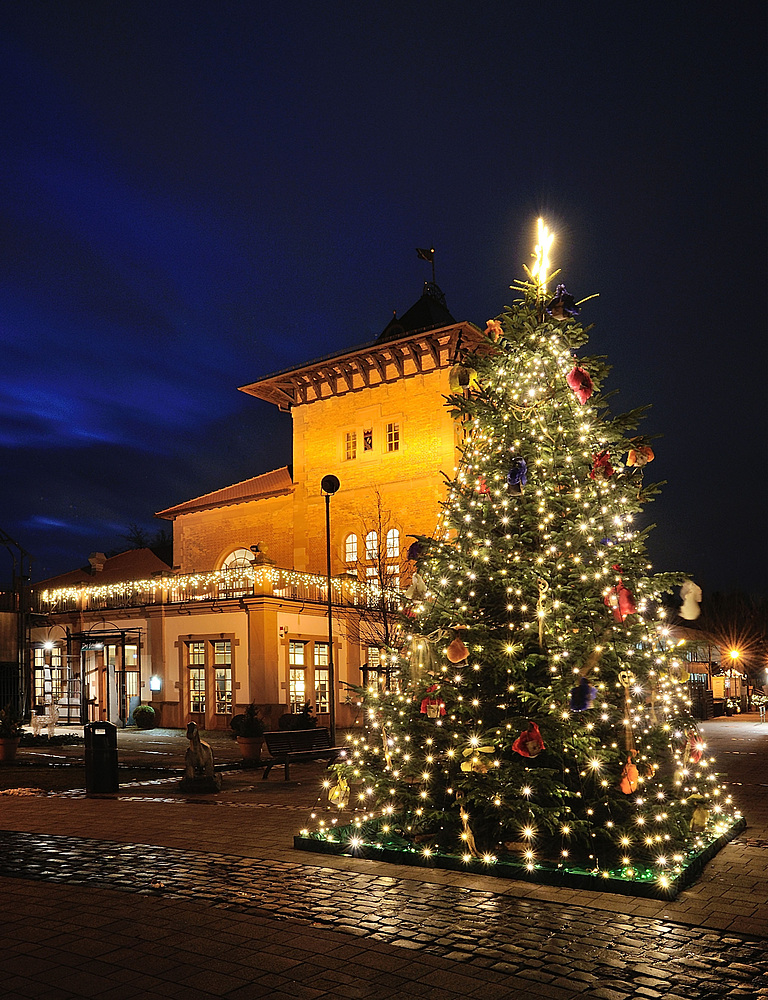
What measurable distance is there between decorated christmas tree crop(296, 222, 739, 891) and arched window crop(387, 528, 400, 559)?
2296 centimetres

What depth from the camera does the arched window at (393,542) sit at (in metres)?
32.2

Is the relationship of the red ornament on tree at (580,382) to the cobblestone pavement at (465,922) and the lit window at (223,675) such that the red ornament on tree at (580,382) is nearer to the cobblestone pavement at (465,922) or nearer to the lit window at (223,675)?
the cobblestone pavement at (465,922)

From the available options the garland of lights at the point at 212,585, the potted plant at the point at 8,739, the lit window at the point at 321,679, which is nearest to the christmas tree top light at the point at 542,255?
the potted plant at the point at 8,739

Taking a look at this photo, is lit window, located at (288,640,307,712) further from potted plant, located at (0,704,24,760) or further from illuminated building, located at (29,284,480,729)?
potted plant, located at (0,704,24,760)

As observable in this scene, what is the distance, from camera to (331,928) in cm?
572

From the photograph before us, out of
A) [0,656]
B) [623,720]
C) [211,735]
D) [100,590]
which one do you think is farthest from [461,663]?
[100,590]

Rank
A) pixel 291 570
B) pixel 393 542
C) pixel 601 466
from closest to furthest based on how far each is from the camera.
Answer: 1. pixel 601 466
2. pixel 291 570
3. pixel 393 542

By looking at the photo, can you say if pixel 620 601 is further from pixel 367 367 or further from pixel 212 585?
pixel 367 367

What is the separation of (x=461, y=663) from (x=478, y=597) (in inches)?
25.4

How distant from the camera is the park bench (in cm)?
1472

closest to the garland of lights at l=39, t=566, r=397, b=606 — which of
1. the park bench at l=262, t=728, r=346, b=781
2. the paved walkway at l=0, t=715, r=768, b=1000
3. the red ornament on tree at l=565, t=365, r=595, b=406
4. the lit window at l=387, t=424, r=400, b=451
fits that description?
the lit window at l=387, t=424, r=400, b=451

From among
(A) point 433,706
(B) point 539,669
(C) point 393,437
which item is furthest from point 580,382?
(C) point 393,437

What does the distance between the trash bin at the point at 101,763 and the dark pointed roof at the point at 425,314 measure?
24717 mm

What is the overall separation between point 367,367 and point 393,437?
114 inches
